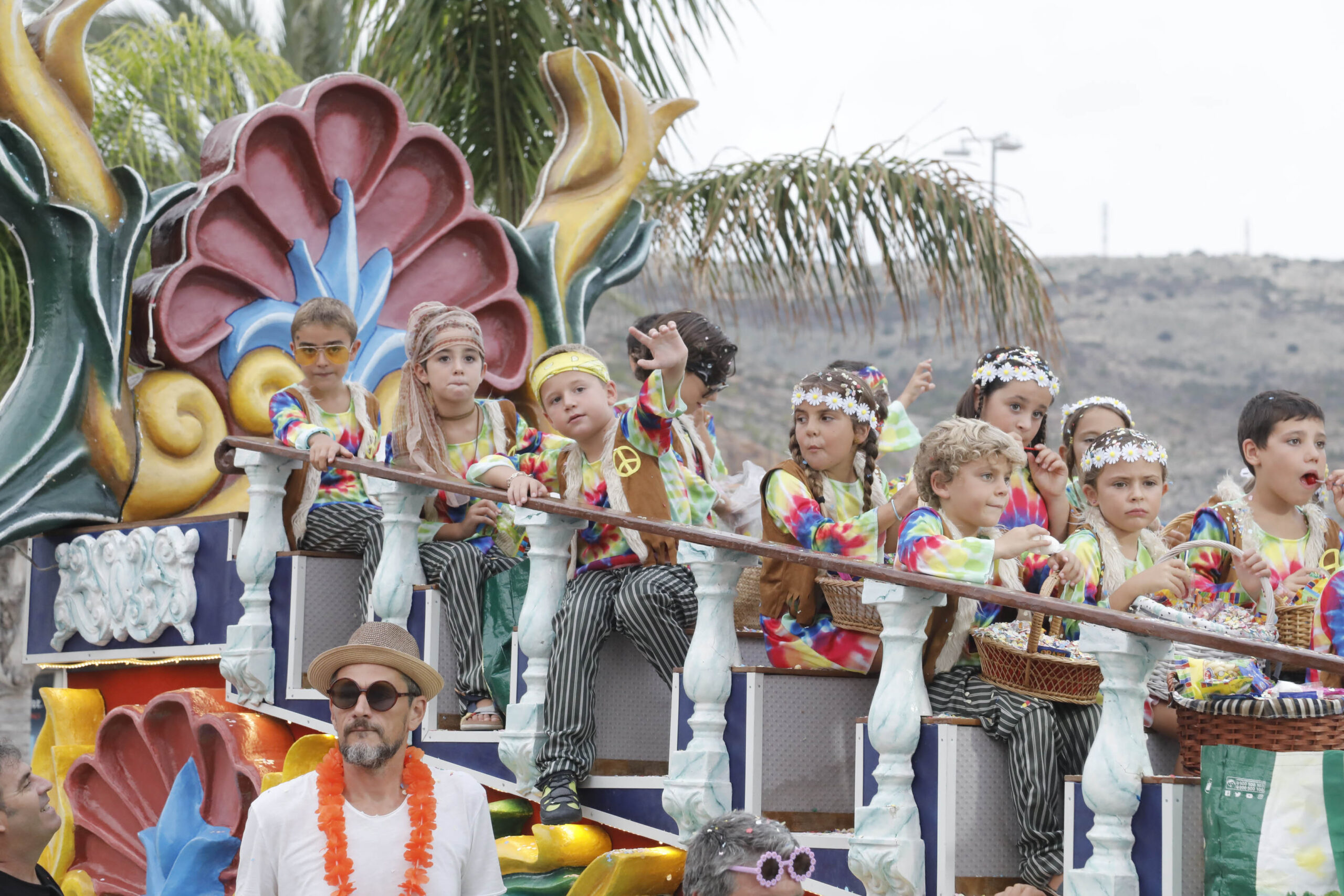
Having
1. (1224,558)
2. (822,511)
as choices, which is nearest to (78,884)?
(822,511)

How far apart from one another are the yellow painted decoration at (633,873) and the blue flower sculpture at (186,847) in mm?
1958

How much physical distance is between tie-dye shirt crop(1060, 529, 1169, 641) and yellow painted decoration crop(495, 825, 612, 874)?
1.60 meters

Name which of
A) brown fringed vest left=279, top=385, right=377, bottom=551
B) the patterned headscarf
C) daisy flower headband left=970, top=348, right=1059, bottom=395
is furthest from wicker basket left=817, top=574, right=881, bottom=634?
brown fringed vest left=279, top=385, right=377, bottom=551

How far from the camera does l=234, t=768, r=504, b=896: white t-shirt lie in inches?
151

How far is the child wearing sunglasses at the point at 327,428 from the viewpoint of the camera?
643 centimetres

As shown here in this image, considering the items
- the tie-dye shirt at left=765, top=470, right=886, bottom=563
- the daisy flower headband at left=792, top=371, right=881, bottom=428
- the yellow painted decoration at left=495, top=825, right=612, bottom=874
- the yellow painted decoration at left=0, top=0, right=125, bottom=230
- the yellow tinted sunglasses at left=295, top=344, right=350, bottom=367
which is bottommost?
the yellow painted decoration at left=495, top=825, right=612, bottom=874

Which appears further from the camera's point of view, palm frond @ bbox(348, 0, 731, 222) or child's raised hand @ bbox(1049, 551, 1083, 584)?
palm frond @ bbox(348, 0, 731, 222)

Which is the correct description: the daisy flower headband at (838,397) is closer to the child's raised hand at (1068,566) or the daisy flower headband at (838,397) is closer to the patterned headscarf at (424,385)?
the child's raised hand at (1068,566)

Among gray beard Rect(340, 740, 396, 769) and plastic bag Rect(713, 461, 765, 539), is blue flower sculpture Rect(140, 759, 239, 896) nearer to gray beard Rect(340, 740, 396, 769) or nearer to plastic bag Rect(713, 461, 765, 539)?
plastic bag Rect(713, 461, 765, 539)

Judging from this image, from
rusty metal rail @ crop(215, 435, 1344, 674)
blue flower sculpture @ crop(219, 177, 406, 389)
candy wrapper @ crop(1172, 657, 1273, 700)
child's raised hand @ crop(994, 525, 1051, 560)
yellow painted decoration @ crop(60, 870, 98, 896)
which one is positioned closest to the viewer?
rusty metal rail @ crop(215, 435, 1344, 674)

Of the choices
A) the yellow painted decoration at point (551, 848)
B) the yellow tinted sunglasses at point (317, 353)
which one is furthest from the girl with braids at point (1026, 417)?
the yellow tinted sunglasses at point (317, 353)

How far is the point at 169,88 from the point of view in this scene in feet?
38.6

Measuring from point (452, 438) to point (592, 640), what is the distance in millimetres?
1333

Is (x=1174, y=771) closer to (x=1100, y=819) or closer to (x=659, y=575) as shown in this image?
(x=1100, y=819)
